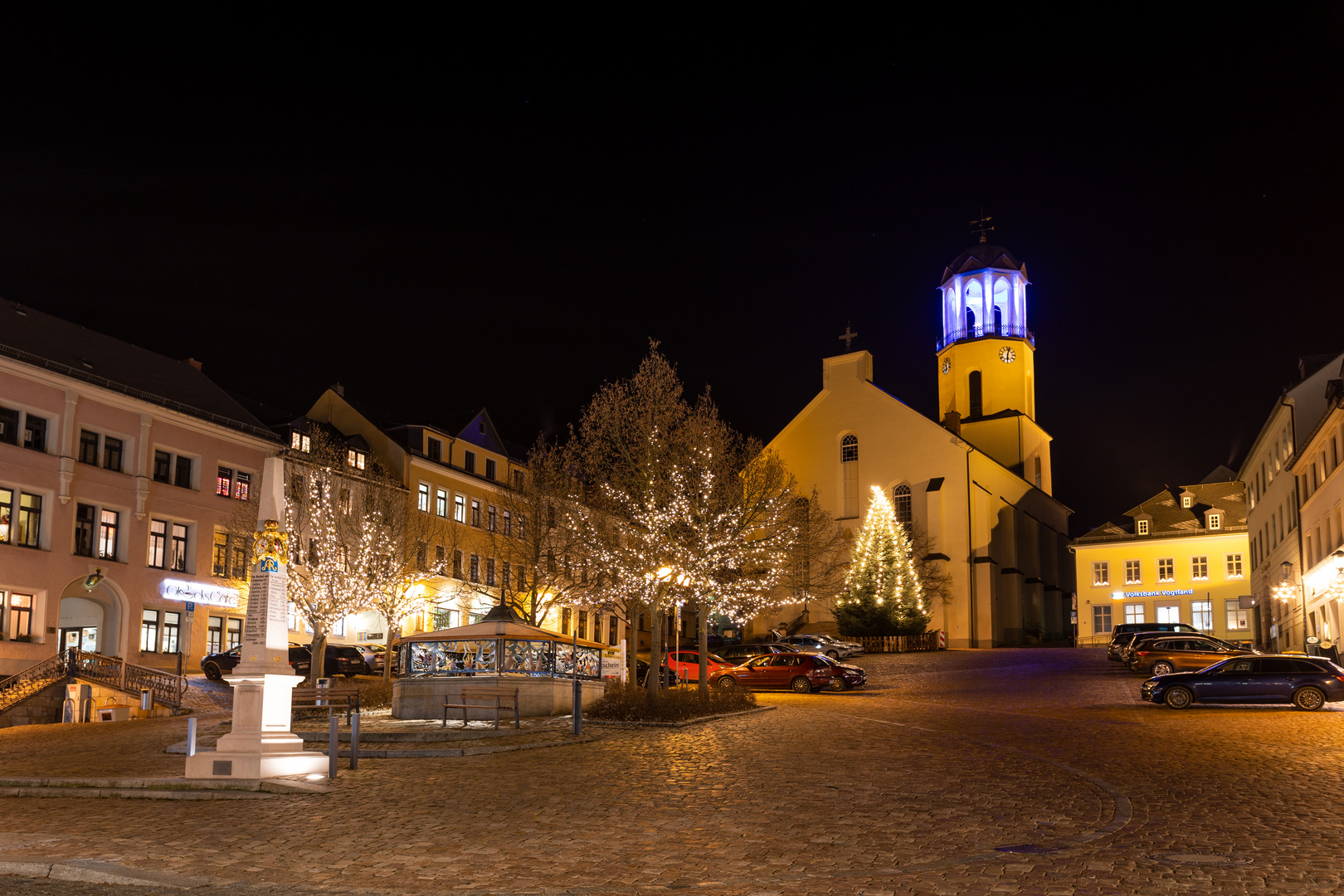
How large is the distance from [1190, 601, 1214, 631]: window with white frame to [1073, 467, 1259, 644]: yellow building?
0.16ft

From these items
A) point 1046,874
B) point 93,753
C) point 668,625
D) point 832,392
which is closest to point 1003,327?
point 832,392

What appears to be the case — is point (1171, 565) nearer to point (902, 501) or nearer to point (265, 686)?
point (902, 501)

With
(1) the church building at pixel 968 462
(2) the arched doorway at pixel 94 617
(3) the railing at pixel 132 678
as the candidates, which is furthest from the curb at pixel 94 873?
(1) the church building at pixel 968 462

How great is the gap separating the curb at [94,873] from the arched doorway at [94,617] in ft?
107

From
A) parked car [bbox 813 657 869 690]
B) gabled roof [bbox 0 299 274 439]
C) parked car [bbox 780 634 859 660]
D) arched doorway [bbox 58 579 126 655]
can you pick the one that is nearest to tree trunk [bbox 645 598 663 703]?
parked car [bbox 813 657 869 690]

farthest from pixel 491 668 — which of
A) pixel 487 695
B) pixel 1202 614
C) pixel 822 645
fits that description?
pixel 1202 614

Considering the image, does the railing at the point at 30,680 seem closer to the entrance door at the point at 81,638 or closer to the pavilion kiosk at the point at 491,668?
the entrance door at the point at 81,638

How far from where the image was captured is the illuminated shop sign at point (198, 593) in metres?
41.4

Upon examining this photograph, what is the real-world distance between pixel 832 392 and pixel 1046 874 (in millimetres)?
58826

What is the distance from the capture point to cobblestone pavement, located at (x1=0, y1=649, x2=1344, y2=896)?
9.10 m

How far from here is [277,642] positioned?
16.2 meters

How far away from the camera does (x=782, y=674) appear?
35250mm

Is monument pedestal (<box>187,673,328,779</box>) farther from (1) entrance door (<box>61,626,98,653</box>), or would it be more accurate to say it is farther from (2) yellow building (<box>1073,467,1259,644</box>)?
(2) yellow building (<box>1073,467,1259,644</box>)

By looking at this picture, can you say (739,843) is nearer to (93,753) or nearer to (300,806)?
(300,806)
